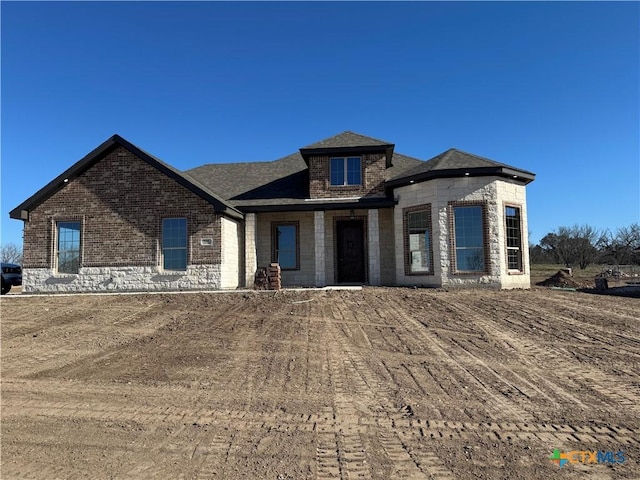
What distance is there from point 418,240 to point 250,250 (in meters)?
6.51

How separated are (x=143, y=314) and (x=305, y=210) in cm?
727

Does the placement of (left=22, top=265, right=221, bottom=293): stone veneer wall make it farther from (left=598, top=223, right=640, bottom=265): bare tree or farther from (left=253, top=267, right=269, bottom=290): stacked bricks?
(left=598, top=223, right=640, bottom=265): bare tree

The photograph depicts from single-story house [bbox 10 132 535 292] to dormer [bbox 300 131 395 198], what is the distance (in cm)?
4

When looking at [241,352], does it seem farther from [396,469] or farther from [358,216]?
[358,216]

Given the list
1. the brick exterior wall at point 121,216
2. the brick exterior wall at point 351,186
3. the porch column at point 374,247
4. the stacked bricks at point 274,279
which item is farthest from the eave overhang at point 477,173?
the brick exterior wall at point 121,216

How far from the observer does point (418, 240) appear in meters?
14.2

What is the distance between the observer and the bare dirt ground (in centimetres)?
341

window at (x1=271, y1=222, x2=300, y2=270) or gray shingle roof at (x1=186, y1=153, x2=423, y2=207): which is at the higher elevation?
gray shingle roof at (x1=186, y1=153, x2=423, y2=207)

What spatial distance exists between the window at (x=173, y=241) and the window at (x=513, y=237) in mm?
11227

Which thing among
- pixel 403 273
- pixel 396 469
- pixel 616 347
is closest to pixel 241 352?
pixel 396 469

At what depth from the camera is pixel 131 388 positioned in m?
5.27

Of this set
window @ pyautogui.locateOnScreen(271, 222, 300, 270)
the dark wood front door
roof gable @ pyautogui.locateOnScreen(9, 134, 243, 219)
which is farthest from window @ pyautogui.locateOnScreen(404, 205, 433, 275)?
roof gable @ pyautogui.locateOnScreen(9, 134, 243, 219)

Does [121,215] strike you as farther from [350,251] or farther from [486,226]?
[486,226]

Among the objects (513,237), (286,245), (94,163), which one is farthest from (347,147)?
(94,163)
